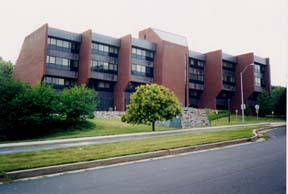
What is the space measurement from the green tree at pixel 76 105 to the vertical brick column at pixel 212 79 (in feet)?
114

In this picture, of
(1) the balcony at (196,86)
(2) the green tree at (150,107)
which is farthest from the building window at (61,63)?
(1) the balcony at (196,86)

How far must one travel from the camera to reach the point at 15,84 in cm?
3050

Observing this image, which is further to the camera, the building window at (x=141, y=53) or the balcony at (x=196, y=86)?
the balcony at (x=196, y=86)

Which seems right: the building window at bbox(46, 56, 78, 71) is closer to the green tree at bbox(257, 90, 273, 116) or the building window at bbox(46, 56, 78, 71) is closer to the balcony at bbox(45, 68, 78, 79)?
the balcony at bbox(45, 68, 78, 79)

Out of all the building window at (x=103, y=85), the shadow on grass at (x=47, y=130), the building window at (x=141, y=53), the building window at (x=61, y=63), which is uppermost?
the building window at (x=141, y=53)

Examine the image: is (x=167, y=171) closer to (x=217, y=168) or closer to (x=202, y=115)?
(x=217, y=168)

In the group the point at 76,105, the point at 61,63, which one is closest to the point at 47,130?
the point at 76,105

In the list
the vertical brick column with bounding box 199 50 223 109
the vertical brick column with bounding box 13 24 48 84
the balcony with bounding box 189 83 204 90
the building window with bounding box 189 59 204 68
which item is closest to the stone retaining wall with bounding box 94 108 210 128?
the vertical brick column with bounding box 13 24 48 84

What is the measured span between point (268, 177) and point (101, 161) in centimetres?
471

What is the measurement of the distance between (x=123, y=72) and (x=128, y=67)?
4.97 ft

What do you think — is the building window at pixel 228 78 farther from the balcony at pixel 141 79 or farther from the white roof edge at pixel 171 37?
the balcony at pixel 141 79

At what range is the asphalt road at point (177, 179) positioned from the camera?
543 cm

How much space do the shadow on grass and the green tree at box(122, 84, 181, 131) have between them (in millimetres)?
5416

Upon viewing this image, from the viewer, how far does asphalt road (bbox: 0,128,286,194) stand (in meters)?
5.43
